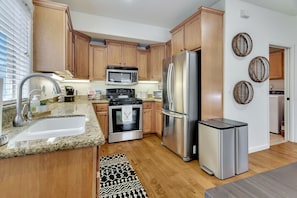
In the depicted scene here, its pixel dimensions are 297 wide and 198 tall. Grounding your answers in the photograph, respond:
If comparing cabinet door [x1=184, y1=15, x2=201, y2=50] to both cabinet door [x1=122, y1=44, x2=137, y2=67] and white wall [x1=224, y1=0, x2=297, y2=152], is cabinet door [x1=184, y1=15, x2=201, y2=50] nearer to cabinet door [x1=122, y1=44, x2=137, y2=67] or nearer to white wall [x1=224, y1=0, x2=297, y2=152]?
white wall [x1=224, y1=0, x2=297, y2=152]

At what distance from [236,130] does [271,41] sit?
223cm

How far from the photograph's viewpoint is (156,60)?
4.12 m

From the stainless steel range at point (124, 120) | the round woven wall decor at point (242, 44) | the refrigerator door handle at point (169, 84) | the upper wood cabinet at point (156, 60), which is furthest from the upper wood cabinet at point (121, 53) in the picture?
the round woven wall decor at point (242, 44)

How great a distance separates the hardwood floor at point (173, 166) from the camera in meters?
1.83

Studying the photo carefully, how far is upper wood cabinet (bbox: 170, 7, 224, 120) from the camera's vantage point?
2.45 metres

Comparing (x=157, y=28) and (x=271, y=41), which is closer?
(x=271, y=41)

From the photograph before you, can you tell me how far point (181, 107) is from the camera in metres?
2.60

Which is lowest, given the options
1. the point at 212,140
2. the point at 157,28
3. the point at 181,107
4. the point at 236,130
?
the point at 212,140

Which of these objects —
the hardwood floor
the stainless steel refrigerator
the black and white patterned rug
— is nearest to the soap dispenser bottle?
the black and white patterned rug

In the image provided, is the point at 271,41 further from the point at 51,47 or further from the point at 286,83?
the point at 51,47

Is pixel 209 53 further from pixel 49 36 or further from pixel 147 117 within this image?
pixel 49 36

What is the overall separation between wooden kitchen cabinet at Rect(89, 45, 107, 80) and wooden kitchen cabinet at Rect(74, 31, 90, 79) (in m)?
0.11

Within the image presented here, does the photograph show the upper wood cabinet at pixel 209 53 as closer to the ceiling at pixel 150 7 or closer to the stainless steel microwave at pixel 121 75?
the ceiling at pixel 150 7

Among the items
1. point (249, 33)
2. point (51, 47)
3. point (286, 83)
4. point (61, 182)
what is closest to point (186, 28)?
point (249, 33)
